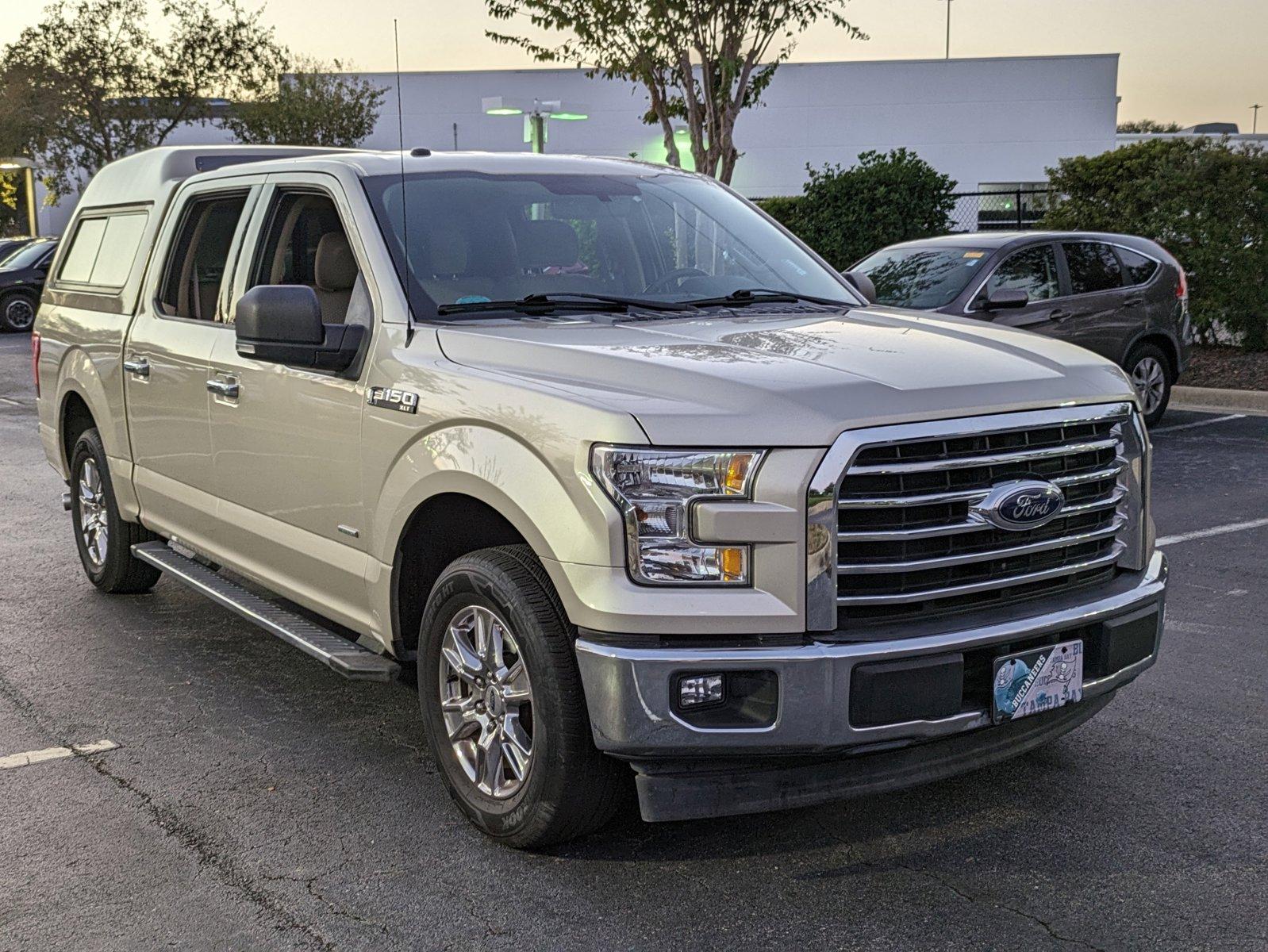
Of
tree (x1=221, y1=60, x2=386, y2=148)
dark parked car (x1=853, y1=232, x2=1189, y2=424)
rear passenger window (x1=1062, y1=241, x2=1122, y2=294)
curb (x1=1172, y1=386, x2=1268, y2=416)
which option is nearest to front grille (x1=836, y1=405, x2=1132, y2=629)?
dark parked car (x1=853, y1=232, x2=1189, y2=424)

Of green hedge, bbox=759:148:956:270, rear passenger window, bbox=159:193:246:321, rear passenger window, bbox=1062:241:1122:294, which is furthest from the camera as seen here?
green hedge, bbox=759:148:956:270

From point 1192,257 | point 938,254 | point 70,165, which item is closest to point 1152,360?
point 938,254

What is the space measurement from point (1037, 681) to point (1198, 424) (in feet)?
32.1

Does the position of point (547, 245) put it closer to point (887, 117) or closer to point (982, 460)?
point (982, 460)

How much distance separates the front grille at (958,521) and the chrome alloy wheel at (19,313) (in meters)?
27.1

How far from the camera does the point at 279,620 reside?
507 cm

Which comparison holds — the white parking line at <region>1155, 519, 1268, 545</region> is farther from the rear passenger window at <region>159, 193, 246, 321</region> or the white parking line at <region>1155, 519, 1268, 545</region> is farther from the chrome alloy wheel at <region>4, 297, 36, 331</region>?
the chrome alloy wheel at <region>4, 297, 36, 331</region>

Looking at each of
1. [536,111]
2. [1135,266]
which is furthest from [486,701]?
[536,111]

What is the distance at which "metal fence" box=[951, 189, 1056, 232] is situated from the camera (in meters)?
21.7

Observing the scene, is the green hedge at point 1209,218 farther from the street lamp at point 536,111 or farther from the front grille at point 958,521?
the front grille at point 958,521

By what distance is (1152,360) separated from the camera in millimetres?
12562

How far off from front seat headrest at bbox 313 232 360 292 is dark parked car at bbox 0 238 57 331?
81.4 feet

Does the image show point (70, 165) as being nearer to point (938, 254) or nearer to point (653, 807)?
point (938, 254)

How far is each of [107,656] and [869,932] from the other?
149 inches
